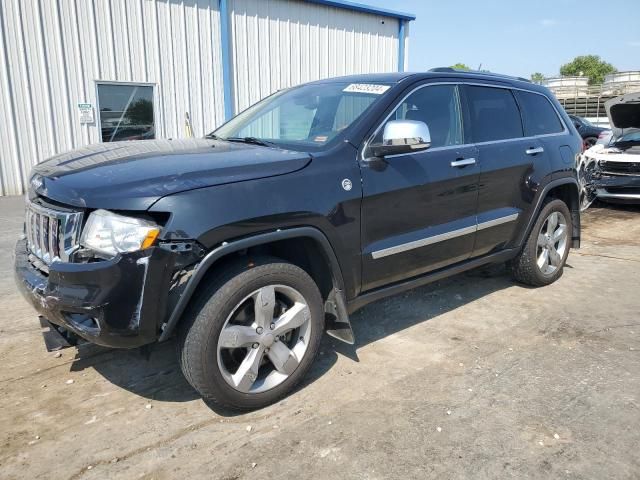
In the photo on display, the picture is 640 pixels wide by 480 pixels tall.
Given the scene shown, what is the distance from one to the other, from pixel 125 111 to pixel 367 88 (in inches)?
320

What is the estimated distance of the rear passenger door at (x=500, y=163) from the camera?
3939mm

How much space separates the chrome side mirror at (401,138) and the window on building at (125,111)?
8.25 m

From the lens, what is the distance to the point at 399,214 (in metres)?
3.29

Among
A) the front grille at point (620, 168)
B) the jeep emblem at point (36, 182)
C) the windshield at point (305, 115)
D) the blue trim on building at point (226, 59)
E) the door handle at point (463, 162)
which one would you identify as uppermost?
the blue trim on building at point (226, 59)

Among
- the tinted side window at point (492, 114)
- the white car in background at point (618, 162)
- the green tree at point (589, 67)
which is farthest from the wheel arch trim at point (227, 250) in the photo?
the green tree at point (589, 67)

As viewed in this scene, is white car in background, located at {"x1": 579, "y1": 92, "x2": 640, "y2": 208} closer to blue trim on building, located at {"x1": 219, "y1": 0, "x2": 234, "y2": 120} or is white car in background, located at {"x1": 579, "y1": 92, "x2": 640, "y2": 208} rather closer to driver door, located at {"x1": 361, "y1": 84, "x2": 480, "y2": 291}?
driver door, located at {"x1": 361, "y1": 84, "x2": 480, "y2": 291}

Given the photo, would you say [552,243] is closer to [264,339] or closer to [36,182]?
[264,339]

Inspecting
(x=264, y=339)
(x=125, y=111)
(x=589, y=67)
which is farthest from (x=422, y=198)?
(x=589, y=67)

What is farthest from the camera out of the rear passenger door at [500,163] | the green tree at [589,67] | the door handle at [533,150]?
the green tree at [589,67]

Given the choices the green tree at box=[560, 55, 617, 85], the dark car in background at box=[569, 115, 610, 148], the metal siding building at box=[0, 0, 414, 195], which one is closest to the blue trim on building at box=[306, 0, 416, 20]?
the metal siding building at box=[0, 0, 414, 195]

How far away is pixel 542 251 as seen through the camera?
15.7ft

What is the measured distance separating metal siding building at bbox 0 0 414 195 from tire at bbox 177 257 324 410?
8433mm

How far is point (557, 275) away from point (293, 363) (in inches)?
126

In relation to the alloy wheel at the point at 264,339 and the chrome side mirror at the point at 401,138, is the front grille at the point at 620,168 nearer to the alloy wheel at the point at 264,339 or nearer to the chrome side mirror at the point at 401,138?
the chrome side mirror at the point at 401,138
